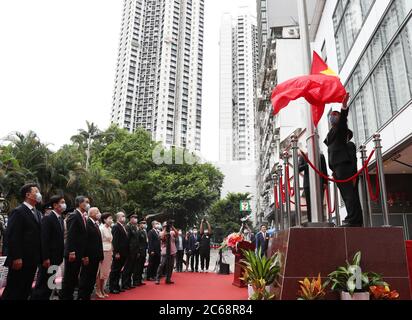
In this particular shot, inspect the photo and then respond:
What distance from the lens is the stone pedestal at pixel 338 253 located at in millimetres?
3740

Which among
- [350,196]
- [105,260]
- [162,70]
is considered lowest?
[105,260]

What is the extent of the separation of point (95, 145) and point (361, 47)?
25.6m

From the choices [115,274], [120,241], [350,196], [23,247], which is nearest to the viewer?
[23,247]

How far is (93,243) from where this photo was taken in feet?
17.7

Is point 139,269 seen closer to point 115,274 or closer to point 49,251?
point 115,274

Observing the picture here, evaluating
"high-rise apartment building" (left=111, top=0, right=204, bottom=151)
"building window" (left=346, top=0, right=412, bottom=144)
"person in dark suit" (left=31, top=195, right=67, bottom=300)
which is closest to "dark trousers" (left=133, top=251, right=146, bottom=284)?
"person in dark suit" (left=31, top=195, right=67, bottom=300)

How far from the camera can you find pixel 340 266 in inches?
148

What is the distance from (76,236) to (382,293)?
4091mm

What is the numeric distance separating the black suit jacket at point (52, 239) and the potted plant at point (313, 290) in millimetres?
3224

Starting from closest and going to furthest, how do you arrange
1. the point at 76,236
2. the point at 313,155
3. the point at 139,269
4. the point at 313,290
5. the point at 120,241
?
the point at 313,290 < the point at 313,155 < the point at 76,236 < the point at 120,241 < the point at 139,269

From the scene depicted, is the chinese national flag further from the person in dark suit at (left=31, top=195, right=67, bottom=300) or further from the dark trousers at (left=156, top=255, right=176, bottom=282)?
the dark trousers at (left=156, top=255, right=176, bottom=282)

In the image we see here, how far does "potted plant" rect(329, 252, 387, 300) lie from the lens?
3.43 meters

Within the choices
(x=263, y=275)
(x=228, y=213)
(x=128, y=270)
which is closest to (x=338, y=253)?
(x=263, y=275)
